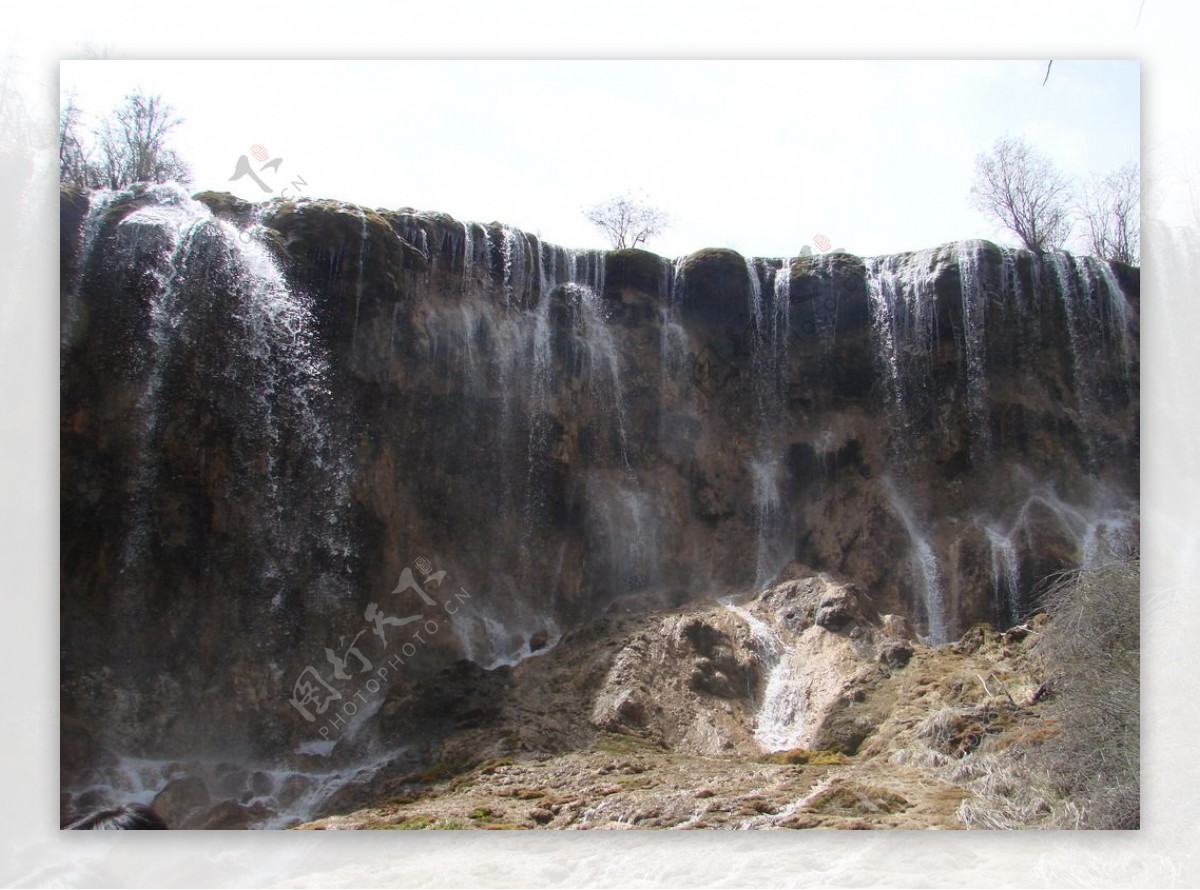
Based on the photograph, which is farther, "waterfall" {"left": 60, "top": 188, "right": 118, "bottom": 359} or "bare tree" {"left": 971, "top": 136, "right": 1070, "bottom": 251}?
"bare tree" {"left": 971, "top": 136, "right": 1070, "bottom": 251}

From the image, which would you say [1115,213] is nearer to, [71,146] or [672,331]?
[672,331]

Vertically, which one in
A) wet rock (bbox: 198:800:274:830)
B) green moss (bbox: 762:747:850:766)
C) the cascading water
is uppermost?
the cascading water

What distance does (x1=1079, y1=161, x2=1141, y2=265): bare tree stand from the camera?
5809 millimetres

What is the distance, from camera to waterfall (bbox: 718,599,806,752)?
6.63 metres

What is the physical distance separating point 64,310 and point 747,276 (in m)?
4.24

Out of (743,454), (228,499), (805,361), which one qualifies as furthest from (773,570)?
(228,499)

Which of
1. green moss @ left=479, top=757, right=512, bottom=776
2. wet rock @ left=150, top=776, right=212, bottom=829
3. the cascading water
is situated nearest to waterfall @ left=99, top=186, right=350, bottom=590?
wet rock @ left=150, top=776, right=212, bottom=829

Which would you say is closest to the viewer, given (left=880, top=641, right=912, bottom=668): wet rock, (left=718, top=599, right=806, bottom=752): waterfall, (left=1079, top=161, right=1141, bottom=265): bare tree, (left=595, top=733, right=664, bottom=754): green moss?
(left=1079, top=161, right=1141, bottom=265): bare tree

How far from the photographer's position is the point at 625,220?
6742 mm

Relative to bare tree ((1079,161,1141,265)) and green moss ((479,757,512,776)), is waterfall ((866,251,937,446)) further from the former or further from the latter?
green moss ((479,757,512,776))

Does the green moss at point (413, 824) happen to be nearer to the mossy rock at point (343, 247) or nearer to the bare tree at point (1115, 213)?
the mossy rock at point (343, 247)

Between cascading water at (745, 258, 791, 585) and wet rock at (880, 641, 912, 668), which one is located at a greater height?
cascading water at (745, 258, 791, 585)

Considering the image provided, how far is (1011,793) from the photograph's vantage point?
218 inches

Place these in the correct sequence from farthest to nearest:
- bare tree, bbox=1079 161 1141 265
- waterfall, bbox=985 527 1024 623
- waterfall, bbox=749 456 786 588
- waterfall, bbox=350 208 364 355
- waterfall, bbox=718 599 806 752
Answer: waterfall, bbox=749 456 786 588
waterfall, bbox=350 208 364 355
waterfall, bbox=985 527 1024 623
waterfall, bbox=718 599 806 752
bare tree, bbox=1079 161 1141 265
